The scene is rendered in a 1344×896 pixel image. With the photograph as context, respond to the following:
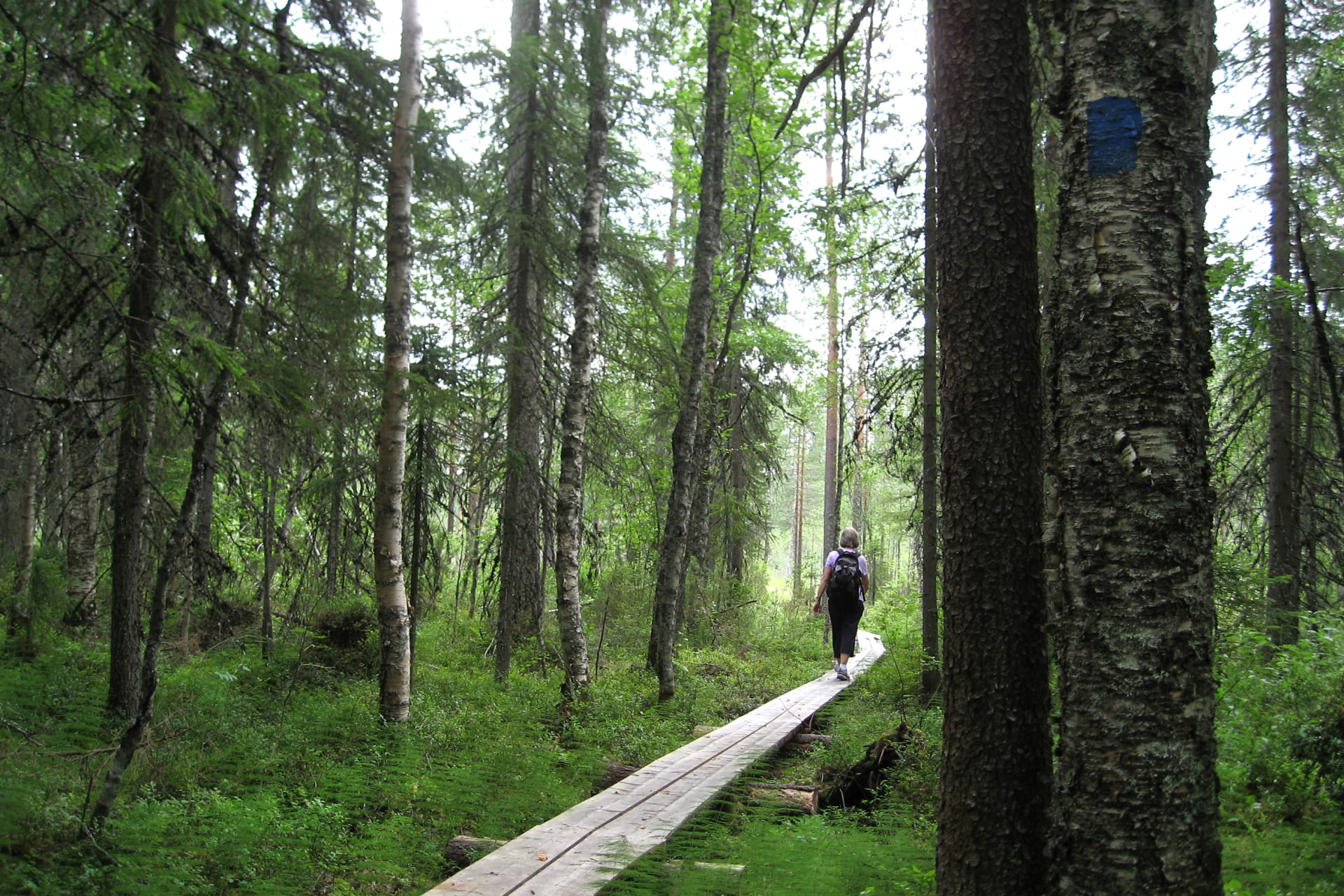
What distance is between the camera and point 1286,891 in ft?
10.9

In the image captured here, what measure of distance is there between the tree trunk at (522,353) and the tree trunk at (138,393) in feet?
14.6

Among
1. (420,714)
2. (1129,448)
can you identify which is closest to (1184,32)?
(1129,448)

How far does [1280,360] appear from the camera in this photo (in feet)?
38.7

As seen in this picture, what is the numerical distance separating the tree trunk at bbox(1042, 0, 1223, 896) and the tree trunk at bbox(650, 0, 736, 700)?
787 cm

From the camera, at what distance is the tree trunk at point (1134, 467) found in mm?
2512

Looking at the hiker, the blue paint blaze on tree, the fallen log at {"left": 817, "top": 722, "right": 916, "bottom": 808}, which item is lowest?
the fallen log at {"left": 817, "top": 722, "right": 916, "bottom": 808}

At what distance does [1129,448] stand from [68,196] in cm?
621

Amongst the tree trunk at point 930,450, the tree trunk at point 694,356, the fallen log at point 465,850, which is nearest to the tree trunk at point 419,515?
the tree trunk at point 694,356

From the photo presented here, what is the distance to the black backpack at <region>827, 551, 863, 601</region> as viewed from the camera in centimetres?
1182

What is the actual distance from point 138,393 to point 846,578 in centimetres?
908

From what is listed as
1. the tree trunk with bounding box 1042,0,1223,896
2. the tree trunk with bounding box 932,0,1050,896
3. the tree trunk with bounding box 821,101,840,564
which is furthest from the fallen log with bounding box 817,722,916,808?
the tree trunk with bounding box 821,101,840,564

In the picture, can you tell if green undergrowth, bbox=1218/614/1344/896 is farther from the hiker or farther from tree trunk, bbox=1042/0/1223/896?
the hiker

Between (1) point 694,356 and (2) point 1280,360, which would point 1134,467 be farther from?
(2) point 1280,360

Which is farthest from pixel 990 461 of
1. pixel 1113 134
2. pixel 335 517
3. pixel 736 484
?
pixel 736 484
